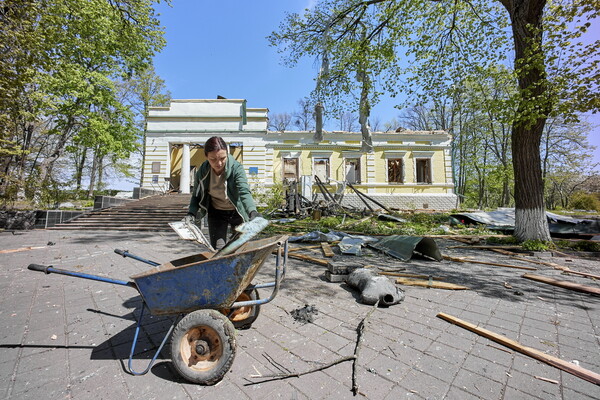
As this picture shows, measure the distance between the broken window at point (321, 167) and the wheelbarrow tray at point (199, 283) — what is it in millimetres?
17008

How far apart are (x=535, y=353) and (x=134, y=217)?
13.2 m

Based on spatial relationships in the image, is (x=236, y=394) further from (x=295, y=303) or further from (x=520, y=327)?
(x=520, y=327)

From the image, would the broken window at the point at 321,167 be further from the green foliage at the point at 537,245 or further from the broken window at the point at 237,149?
the green foliage at the point at 537,245

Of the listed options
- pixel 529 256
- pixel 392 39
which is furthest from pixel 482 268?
pixel 392 39

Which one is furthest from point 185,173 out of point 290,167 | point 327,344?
point 327,344

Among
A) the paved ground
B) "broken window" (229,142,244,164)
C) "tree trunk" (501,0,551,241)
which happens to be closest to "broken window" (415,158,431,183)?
"tree trunk" (501,0,551,241)

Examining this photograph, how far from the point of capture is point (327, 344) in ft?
6.86

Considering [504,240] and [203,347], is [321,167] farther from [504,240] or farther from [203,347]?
[203,347]

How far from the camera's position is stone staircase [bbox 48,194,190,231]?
32.7 ft

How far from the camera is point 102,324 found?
2445 mm

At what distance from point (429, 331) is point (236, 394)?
A: 1.81m

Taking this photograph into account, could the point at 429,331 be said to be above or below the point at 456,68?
below

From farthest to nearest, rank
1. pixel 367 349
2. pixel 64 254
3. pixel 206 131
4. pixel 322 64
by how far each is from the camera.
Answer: pixel 206 131, pixel 322 64, pixel 64 254, pixel 367 349

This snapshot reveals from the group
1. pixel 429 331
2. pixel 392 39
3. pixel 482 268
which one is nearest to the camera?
pixel 429 331
